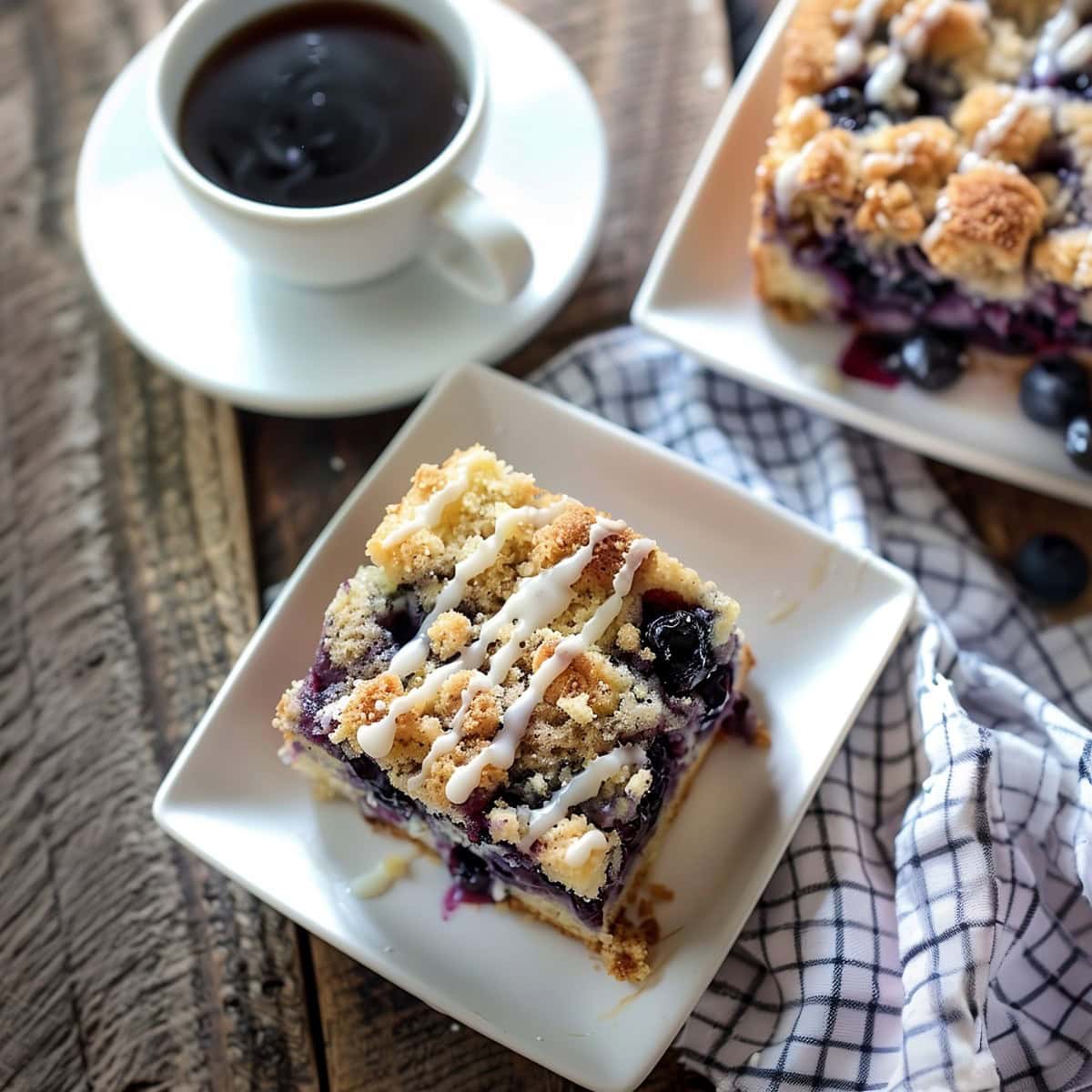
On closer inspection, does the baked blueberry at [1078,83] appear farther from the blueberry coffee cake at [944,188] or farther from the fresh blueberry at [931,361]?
the fresh blueberry at [931,361]

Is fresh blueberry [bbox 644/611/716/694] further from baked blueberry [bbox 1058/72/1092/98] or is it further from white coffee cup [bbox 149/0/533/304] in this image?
baked blueberry [bbox 1058/72/1092/98]

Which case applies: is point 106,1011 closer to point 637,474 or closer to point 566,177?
point 637,474

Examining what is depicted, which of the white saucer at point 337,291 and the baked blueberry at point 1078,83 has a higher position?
the baked blueberry at point 1078,83

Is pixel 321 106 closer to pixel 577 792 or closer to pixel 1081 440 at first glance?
pixel 577 792

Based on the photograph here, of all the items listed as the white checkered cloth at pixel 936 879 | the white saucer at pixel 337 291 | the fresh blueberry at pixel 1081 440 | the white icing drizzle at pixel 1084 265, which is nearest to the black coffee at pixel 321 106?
the white saucer at pixel 337 291

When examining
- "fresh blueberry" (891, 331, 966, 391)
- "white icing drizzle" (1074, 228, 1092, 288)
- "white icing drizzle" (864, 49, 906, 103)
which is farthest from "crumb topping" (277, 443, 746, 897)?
"white icing drizzle" (864, 49, 906, 103)

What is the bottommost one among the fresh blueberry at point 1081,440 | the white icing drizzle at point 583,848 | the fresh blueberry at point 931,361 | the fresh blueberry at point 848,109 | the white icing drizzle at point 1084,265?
the white icing drizzle at point 583,848

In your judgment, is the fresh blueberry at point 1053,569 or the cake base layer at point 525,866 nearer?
the cake base layer at point 525,866
